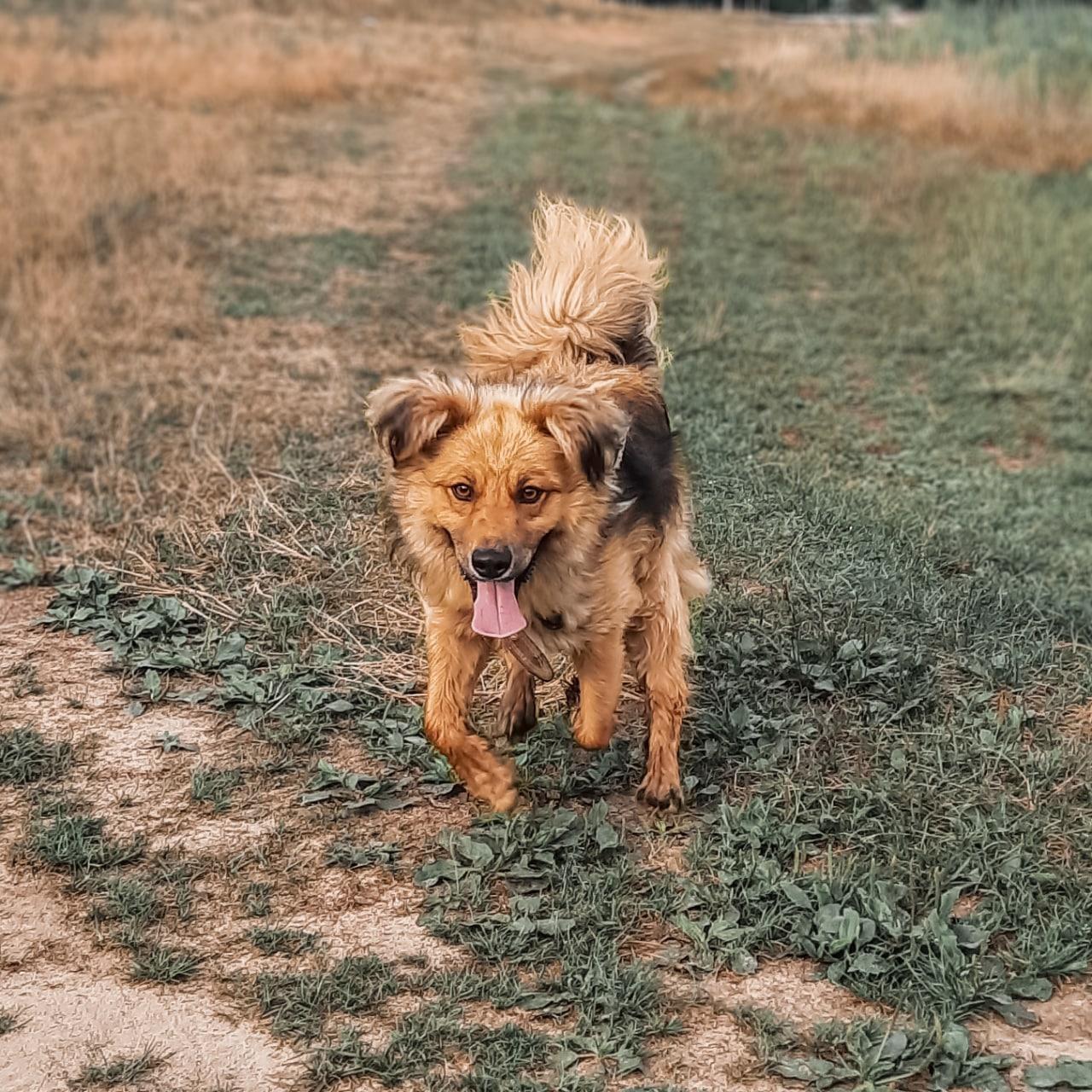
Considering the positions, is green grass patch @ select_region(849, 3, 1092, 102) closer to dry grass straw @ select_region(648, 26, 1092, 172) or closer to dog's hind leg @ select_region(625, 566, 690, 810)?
dry grass straw @ select_region(648, 26, 1092, 172)

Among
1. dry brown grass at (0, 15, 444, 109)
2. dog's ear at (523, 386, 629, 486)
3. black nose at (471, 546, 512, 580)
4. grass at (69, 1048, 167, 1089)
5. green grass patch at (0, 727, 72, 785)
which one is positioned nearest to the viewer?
grass at (69, 1048, 167, 1089)

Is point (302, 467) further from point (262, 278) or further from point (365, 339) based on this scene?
point (262, 278)

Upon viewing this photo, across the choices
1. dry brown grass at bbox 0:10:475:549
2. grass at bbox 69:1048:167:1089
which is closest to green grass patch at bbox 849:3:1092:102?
dry brown grass at bbox 0:10:475:549

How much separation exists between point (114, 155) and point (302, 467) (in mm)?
8727

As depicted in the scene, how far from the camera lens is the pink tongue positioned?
11.7 feet

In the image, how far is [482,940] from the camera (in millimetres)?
3488

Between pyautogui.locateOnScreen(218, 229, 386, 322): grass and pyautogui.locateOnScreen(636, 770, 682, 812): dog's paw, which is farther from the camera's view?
pyautogui.locateOnScreen(218, 229, 386, 322): grass

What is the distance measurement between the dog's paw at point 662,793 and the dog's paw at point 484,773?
0.43 m

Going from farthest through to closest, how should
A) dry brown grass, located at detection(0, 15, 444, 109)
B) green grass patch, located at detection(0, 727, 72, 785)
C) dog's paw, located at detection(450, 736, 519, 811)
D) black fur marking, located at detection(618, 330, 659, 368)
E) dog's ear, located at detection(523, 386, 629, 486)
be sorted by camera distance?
dry brown grass, located at detection(0, 15, 444, 109)
black fur marking, located at detection(618, 330, 659, 368)
green grass patch, located at detection(0, 727, 72, 785)
dog's paw, located at detection(450, 736, 519, 811)
dog's ear, located at detection(523, 386, 629, 486)

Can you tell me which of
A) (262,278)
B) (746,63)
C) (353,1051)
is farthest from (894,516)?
(746,63)

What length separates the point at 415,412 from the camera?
3.54 metres

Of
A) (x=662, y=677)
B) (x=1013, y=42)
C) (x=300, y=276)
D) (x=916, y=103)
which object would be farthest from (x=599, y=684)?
(x=1013, y=42)

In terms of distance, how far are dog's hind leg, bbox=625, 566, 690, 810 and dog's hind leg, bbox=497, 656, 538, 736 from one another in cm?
37

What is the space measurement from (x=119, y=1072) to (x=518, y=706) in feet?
5.76
